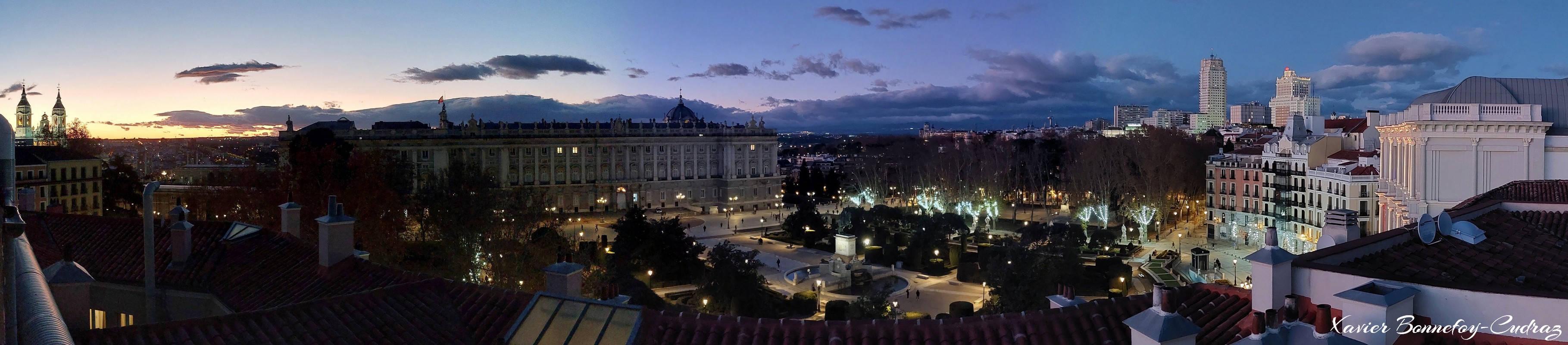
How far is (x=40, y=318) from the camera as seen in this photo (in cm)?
387

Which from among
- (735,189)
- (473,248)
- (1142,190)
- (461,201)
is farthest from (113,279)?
(735,189)

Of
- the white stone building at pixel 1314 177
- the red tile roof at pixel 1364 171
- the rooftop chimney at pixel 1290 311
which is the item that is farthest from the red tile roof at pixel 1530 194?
the white stone building at pixel 1314 177

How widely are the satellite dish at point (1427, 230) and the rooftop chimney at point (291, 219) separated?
15.2 m

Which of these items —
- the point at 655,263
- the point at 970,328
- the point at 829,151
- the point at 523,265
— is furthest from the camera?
the point at 829,151

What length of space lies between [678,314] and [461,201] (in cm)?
2042

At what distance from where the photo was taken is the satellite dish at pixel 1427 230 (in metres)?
8.51

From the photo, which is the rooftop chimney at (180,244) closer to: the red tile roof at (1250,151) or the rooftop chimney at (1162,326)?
the rooftop chimney at (1162,326)

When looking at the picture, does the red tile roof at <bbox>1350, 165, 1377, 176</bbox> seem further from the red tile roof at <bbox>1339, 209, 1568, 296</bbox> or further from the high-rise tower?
the high-rise tower

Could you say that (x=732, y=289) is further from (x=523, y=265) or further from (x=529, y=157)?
(x=529, y=157)

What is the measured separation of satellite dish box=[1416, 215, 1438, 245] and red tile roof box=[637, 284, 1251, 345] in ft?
8.85

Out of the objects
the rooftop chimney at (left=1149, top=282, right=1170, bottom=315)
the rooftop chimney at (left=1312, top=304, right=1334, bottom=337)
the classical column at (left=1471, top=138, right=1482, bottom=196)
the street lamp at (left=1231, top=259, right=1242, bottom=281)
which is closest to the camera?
the rooftop chimney at (left=1312, top=304, right=1334, bottom=337)

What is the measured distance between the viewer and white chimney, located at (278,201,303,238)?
14.0 m

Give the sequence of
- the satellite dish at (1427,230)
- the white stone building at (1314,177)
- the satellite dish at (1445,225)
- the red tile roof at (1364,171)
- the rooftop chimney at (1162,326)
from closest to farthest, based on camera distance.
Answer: the rooftop chimney at (1162,326), the satellite dish at (1427,230), the satellite dish at (1445,225), the red tile roof at (1364,171), the white stone building at (1314,177)

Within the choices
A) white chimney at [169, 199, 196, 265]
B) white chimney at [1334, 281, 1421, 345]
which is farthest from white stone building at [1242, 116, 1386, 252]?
white chimney at [169, 199, 196, 265]
